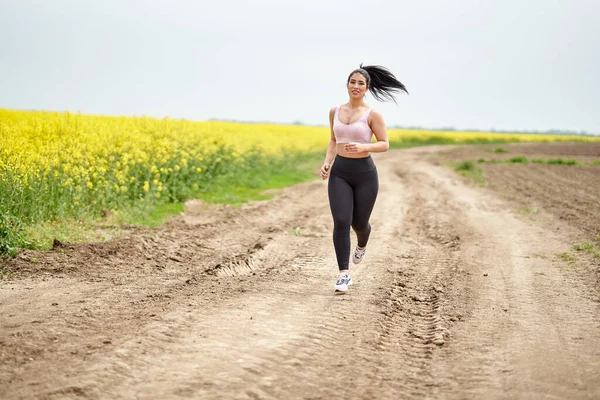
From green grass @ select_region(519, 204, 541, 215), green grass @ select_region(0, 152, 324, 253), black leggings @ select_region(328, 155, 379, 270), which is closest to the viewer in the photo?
black leggings @ select_region(328, 155, 379, 270)

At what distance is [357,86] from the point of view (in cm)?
696

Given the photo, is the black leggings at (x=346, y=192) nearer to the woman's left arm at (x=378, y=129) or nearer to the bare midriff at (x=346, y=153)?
the bare midriff at (x=346, y=153)

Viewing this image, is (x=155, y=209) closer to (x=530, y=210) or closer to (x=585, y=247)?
(x=585, y=247)

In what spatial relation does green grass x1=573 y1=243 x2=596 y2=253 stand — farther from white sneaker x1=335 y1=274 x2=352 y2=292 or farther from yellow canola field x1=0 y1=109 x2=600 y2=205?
yellow canola field x1=0 y1=109 x2=600 y2=205

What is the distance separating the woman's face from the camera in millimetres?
6965

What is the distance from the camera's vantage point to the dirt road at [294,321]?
4.36 meters

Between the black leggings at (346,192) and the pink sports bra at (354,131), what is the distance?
0.22 m

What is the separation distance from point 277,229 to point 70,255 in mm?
4115

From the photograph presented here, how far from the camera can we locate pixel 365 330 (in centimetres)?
564

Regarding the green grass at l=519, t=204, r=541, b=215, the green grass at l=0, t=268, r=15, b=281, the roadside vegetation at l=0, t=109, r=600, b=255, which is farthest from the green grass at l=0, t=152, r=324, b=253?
the green grass at l=519, t=204, r=541, b=215

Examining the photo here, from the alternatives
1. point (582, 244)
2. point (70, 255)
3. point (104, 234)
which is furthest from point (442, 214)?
point (70, 255)

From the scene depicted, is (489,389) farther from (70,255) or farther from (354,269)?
(70,255)

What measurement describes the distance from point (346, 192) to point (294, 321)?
5.74ft

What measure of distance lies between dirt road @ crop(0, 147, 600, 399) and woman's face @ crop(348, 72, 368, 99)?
203 centimetres
